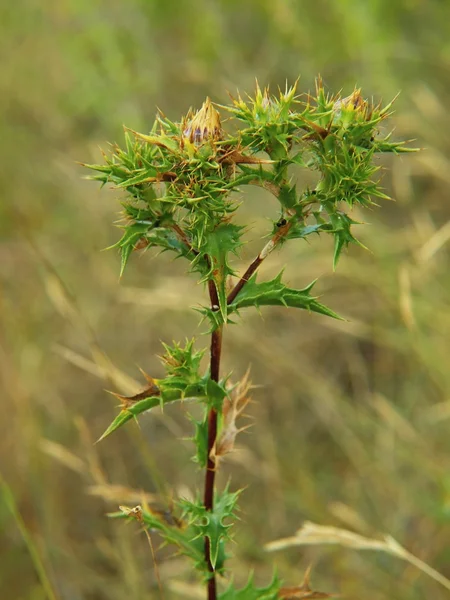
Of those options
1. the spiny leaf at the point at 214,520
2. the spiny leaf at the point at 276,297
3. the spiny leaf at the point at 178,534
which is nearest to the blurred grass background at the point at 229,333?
the spiny leaf at the point at 178,534

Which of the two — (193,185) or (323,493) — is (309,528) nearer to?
(193,185)

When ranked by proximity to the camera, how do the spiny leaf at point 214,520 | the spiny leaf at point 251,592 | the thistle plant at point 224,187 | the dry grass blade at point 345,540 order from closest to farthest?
the thistle plant at point 224,187, the spiny leaf at point 214,520, the spiny leaf at point 251,592, the dry grass blade at point 345,540

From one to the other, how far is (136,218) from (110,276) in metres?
2.94

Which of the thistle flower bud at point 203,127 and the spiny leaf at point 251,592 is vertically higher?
the thistle flower bud at point 203,127

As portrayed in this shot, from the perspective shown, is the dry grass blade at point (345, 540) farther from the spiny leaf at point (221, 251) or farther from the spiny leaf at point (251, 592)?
the spiny leaf at point (221, 251)

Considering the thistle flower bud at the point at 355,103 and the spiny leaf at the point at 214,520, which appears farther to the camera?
the spiny leaf at the point at 214,520

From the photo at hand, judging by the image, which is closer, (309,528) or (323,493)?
(309,528)

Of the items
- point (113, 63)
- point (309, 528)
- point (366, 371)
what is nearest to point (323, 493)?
point (366, 371)

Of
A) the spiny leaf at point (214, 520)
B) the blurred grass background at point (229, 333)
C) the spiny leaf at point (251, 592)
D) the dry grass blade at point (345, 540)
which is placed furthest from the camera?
the blurred grass background at point (229, 333)

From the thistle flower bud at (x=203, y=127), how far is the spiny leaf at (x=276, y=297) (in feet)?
1.11

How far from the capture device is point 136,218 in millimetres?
1504

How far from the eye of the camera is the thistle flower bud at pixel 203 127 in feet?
4.62

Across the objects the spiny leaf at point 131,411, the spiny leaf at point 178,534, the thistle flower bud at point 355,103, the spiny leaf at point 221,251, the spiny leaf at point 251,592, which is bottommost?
the spiny leaf at point 251,592

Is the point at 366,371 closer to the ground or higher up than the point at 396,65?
closer to the ground
